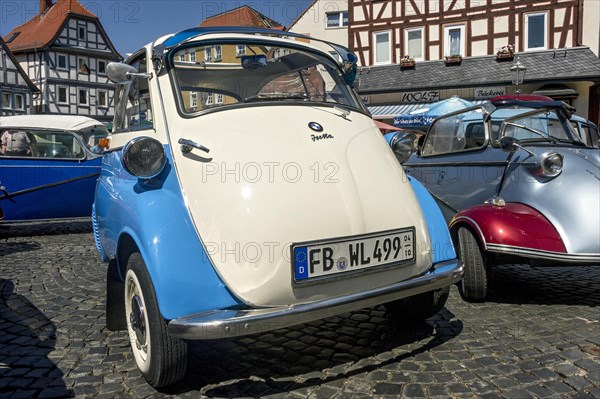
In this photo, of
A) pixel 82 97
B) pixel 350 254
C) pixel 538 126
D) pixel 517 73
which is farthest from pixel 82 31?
pixel 350 254

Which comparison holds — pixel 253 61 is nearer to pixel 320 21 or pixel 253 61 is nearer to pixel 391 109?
pixel 391 109

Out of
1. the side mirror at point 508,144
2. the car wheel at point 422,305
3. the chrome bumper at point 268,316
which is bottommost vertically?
the car wheel at point 422,305

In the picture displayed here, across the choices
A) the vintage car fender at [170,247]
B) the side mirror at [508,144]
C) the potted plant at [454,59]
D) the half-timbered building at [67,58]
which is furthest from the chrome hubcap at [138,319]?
the half-timbered building at [67,58]

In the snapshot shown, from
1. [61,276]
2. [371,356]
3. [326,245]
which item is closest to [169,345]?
[326,245]

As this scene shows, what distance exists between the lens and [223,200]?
2.70 metres

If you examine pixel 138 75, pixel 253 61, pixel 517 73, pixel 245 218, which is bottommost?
pixel 245 218

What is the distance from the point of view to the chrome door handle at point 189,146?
2855 millimetres

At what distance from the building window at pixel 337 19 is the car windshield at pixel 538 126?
23.7m

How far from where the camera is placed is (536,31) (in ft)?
71.6

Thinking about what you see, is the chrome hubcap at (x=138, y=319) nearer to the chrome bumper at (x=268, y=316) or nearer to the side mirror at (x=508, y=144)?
the chrome bumper at (x=268, y=316)

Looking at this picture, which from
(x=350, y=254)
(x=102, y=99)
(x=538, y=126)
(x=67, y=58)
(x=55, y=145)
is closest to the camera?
(x=350, y=254)

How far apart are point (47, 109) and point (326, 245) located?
44262 millimetres

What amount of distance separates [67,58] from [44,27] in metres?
3.93

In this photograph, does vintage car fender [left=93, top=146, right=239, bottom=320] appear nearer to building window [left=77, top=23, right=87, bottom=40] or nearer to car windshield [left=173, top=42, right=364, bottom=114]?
car windshield [left=173, top=42, right=364, bottom=114]
